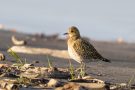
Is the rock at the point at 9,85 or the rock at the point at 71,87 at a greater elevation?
the rock at the point at 9,85

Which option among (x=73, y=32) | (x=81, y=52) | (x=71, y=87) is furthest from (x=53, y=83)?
(x=73, y=32)

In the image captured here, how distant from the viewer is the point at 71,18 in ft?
98.0

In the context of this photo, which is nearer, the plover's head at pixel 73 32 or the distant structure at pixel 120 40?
the plover's head at pixel 73 32

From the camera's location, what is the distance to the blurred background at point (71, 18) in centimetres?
2708

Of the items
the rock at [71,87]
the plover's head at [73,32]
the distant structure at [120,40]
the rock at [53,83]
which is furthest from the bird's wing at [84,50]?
the distant structure at [120,40]

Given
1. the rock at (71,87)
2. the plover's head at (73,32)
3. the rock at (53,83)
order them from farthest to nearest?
the plover's head at (73,32) → the rock at (53,83) → the rock at (71,87)

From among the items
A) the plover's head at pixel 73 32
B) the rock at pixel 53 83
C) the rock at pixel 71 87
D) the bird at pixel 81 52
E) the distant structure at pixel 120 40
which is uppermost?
the distant structure at pixel 120 40

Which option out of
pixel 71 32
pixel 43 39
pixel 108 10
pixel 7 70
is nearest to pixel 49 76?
pixel 7 70

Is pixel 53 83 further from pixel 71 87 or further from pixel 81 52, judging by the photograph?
pixel 81 52

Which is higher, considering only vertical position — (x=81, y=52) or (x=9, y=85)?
(x=81, y=52)

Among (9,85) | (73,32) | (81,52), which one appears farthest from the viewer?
(73,32)

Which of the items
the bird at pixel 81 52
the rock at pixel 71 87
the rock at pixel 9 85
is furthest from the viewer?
the bird at pixel 81 52

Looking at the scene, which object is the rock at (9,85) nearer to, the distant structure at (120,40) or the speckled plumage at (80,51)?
the speckled plumage at (80,51)

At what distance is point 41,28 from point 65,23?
97 cm
